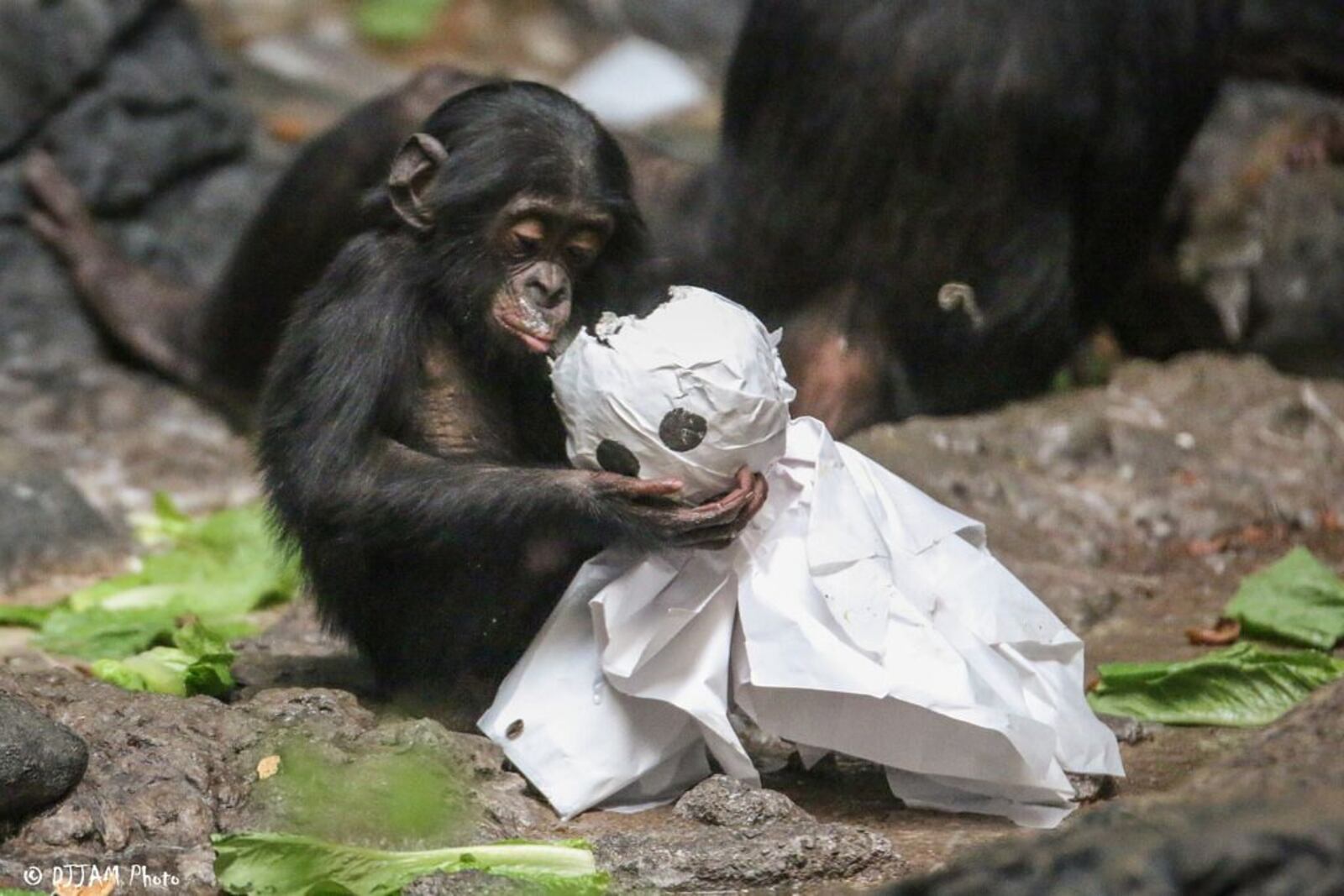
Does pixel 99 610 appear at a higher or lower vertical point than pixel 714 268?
lower

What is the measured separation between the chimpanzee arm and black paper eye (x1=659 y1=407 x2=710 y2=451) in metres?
0.07

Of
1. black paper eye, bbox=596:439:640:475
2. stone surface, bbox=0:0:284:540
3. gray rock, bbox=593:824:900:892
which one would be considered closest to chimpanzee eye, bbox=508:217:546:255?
black paper eye, bbox=596:439:640:475

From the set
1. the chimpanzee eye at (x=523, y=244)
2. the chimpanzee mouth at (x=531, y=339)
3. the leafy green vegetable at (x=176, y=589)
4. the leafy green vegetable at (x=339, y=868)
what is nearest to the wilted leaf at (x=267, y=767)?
the leafy green vegetable at (x=339, y=868)

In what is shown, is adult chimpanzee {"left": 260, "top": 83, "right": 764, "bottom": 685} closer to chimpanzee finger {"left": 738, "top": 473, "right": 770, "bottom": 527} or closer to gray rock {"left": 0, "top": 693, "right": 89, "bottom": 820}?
chimpanzee finger {"left": 738, "top": 473, "right": 770, "bottom": 527}

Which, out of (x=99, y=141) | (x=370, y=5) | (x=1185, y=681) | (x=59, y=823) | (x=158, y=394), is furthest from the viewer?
(x=370, y=5)

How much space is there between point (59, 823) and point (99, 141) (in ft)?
16.1

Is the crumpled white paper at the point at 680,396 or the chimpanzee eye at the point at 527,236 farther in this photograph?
the chimpanzee eye at the point at 527,236

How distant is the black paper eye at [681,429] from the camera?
10.5ft

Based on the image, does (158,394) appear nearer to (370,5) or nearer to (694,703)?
(694,703)

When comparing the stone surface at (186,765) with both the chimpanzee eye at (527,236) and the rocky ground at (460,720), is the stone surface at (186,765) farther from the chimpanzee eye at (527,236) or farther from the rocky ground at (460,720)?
the chimpanzee eye at (527,236)

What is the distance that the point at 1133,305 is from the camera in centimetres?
779

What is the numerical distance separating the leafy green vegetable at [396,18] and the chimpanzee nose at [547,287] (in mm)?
8577

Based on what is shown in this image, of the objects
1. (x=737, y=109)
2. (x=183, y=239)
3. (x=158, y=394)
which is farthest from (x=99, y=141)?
(x=737, y=109)

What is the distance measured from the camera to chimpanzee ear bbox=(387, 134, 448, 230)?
376cm
